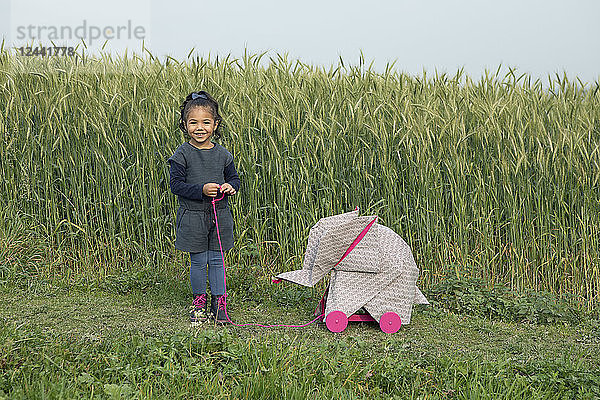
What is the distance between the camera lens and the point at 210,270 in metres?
3.48

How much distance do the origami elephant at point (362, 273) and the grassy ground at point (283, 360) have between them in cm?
12

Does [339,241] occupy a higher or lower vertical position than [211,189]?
lower

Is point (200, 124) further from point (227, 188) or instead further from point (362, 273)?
point (362, 273)

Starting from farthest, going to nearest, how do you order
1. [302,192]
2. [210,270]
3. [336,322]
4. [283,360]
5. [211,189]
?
[302,192] < [210,270] < [336,322] < [211,189] < [283,360]

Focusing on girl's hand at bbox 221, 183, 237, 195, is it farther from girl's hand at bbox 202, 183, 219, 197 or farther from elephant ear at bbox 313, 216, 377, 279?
elephant ear at bbox 313, 216, 377, 279

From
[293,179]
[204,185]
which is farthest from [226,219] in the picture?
[293,179]

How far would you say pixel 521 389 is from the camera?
8.58 ft

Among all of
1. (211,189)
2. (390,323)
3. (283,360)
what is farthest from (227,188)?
(390,323)

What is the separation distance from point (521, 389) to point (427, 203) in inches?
68.7

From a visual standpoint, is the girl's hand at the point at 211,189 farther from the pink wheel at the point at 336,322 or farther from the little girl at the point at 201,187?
the pink wheel at the point at 336,322

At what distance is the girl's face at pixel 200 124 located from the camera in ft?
10.9

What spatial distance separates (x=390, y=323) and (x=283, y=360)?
0.93 m

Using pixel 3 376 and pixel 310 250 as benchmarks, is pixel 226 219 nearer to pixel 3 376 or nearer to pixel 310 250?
pixel 310 250


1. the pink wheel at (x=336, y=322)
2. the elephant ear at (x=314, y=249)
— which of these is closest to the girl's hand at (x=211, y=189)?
the elephant ear at (x=314, y=249)
